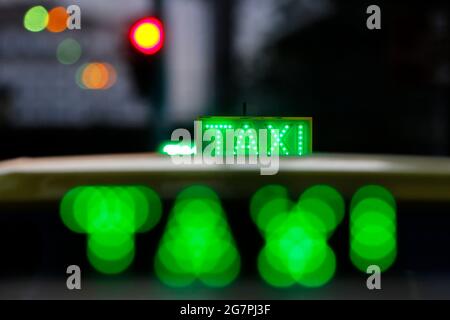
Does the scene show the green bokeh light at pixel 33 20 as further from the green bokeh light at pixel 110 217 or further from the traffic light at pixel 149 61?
the green bokeh light at pixel 110 217

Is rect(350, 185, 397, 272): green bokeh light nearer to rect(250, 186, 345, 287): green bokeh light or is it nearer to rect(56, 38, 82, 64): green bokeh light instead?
rect(250, 186, 345, 287): green bokeh light

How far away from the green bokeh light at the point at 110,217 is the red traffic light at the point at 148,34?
4.70 metres

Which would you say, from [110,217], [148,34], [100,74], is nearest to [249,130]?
[110,217]

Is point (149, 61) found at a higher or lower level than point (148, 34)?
lower

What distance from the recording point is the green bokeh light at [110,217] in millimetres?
2289

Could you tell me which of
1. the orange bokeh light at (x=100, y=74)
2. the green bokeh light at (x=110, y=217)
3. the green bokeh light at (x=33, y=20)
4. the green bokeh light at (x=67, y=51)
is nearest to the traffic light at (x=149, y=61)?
the green bokeh light at (x=110, y=217)

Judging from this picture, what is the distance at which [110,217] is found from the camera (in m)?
2.30

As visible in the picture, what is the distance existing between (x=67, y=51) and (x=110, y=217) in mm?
17833

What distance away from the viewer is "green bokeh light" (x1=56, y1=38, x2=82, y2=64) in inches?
755

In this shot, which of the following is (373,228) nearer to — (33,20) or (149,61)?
(149,61)

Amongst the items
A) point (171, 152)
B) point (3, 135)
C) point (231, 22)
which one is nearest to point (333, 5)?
point (231, 22)

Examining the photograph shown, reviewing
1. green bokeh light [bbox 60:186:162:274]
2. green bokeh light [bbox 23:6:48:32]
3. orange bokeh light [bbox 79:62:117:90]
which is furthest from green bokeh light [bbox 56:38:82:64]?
green bokeh light [bbox 60:186:162:274]

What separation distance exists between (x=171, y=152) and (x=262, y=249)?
63 centimetres

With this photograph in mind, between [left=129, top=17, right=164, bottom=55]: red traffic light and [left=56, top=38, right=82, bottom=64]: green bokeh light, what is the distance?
12.1m
